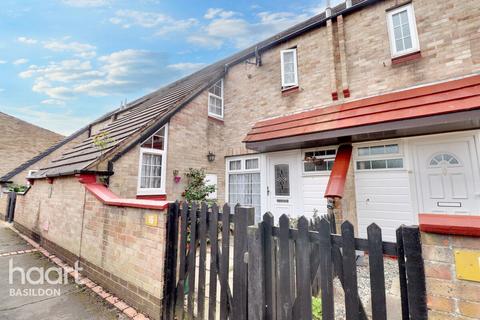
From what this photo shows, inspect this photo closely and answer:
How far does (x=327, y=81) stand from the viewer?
23.5ft

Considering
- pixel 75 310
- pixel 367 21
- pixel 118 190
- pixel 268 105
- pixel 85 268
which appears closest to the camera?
pixel 75 310

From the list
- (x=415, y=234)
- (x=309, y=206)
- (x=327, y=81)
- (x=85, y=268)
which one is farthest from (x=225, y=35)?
(x=415, y=234)

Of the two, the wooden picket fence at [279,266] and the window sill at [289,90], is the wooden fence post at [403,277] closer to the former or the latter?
the wooden picket fence at [279,266]

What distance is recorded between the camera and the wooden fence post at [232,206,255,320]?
2201 mm

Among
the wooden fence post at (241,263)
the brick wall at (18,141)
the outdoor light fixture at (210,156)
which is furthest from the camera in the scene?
the brick wall at (18,141)

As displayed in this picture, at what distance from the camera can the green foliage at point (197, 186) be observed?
746cm

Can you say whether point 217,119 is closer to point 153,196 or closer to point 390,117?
point 153,196

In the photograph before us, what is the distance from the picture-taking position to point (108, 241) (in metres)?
3.90

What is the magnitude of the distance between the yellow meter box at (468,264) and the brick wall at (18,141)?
2515cm

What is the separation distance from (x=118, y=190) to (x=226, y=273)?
4.54 metres

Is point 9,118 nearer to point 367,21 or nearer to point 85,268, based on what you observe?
point 85,268

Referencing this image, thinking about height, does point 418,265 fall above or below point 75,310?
above

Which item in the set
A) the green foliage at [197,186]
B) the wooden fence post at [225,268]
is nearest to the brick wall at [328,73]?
the green foliage at [197,186]

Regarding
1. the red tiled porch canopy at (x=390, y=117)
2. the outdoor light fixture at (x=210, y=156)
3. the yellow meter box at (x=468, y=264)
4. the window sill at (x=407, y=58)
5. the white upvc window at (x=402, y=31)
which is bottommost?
the yellow meter box at (x=468, y=264)
